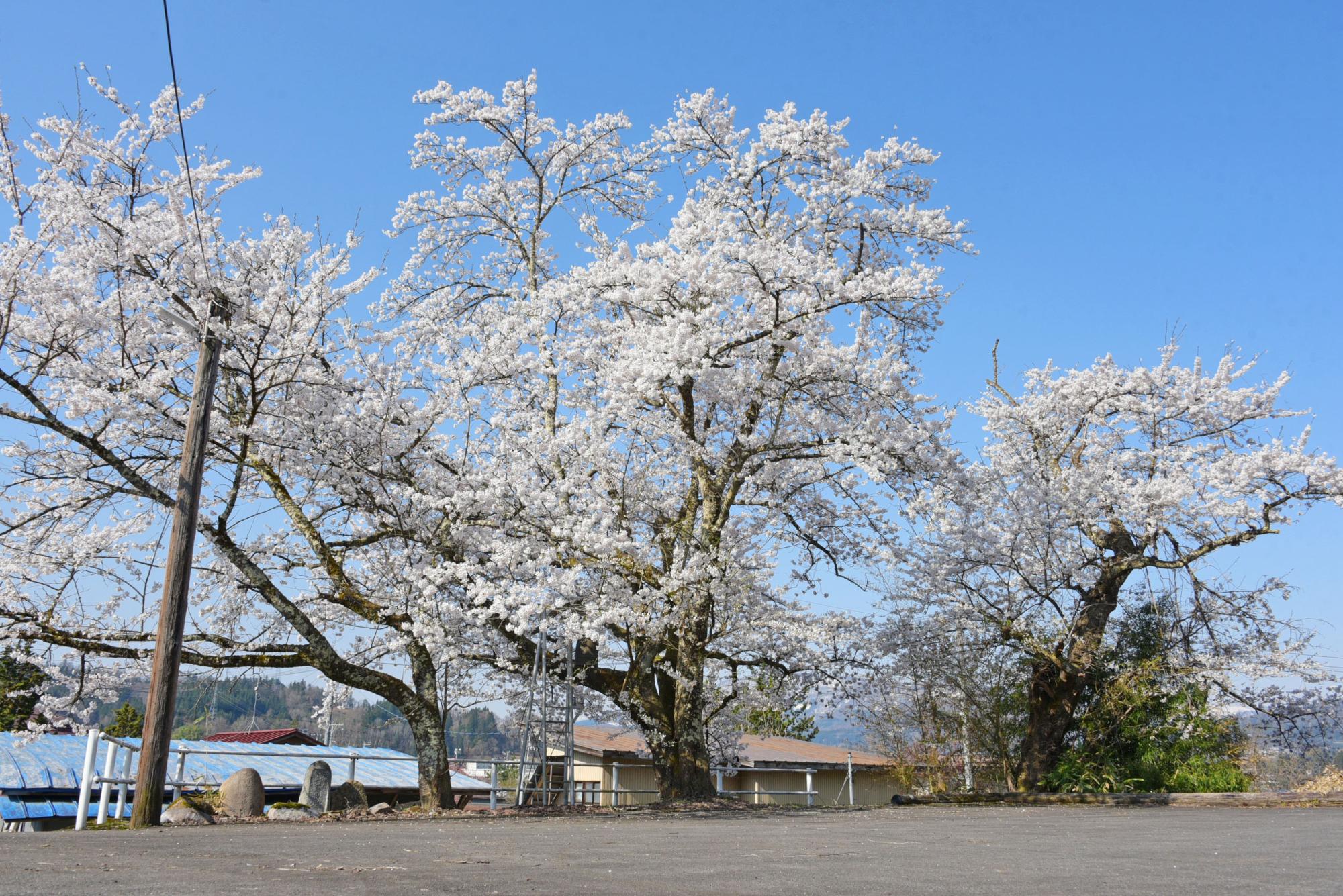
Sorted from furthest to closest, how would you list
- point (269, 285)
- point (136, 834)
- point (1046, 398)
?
point (1046, 398)
point (269, 285)
point (136, 834)

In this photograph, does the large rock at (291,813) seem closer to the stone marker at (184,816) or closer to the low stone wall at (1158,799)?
the stone marker at (184,816)

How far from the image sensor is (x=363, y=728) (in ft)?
298

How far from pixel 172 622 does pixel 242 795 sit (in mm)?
4957

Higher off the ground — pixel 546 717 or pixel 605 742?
pixel 546 717

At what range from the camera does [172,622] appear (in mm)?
9602

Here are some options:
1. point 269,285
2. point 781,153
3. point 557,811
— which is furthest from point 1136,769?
point 269,285

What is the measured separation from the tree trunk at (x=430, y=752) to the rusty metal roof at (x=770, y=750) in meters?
11.7

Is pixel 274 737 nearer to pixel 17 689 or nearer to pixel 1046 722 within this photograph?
pixel 17 689

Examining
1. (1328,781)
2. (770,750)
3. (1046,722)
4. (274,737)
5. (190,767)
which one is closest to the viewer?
(1328,781)

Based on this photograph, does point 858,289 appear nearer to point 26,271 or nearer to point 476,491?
point 476,491

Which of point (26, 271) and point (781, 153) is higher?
point (781, 153)

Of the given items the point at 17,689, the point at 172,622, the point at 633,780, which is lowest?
the point at 633,780

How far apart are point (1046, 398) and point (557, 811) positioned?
12220mm

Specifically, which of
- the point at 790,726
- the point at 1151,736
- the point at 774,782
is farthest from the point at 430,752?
the point at 790,726
